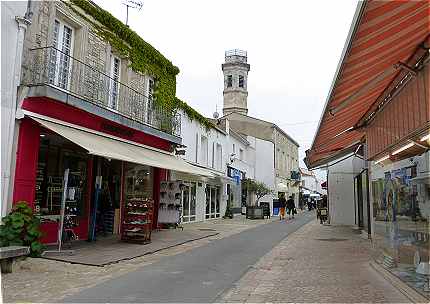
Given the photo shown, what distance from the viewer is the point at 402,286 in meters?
6.77

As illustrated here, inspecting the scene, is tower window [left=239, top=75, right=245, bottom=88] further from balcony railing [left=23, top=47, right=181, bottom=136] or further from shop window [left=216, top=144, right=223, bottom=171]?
balcony railing [left=23, top=47, right=181, bottom=136]

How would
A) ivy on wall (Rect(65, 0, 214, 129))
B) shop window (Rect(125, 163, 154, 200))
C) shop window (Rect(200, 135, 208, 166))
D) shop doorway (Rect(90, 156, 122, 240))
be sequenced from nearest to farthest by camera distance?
ivy on wall (Rect(65, 0, 214, 129))
shop doorway (Rect(90, 156, 122, 240))
shop window (Rect(125, 163, 154, 200))
shop window (Rect(200, 135, 208, 166))

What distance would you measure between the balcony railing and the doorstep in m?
8.61

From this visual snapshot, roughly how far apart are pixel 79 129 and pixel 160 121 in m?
5.54

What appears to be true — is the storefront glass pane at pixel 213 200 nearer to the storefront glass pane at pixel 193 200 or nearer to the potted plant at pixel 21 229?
the storefront glass pane at pixel 193 200

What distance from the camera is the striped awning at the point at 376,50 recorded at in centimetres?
432

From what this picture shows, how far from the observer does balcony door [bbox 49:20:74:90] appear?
1139cm

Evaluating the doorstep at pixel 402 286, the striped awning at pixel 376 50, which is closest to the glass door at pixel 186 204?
the doorstep at pixel 402 286

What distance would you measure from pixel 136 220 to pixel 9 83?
5.23m

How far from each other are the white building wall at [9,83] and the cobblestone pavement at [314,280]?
227 inches

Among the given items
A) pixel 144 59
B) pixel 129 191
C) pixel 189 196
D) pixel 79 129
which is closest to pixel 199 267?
pixel 79 129

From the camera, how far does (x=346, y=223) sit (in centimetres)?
2277

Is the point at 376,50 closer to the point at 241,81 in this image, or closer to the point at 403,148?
the point at 403,148

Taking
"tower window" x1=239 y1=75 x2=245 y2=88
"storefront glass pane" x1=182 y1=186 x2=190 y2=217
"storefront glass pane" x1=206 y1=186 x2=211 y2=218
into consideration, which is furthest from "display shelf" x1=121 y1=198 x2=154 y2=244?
"tower window" x1=239 y1=75 x2=245 y2=88
